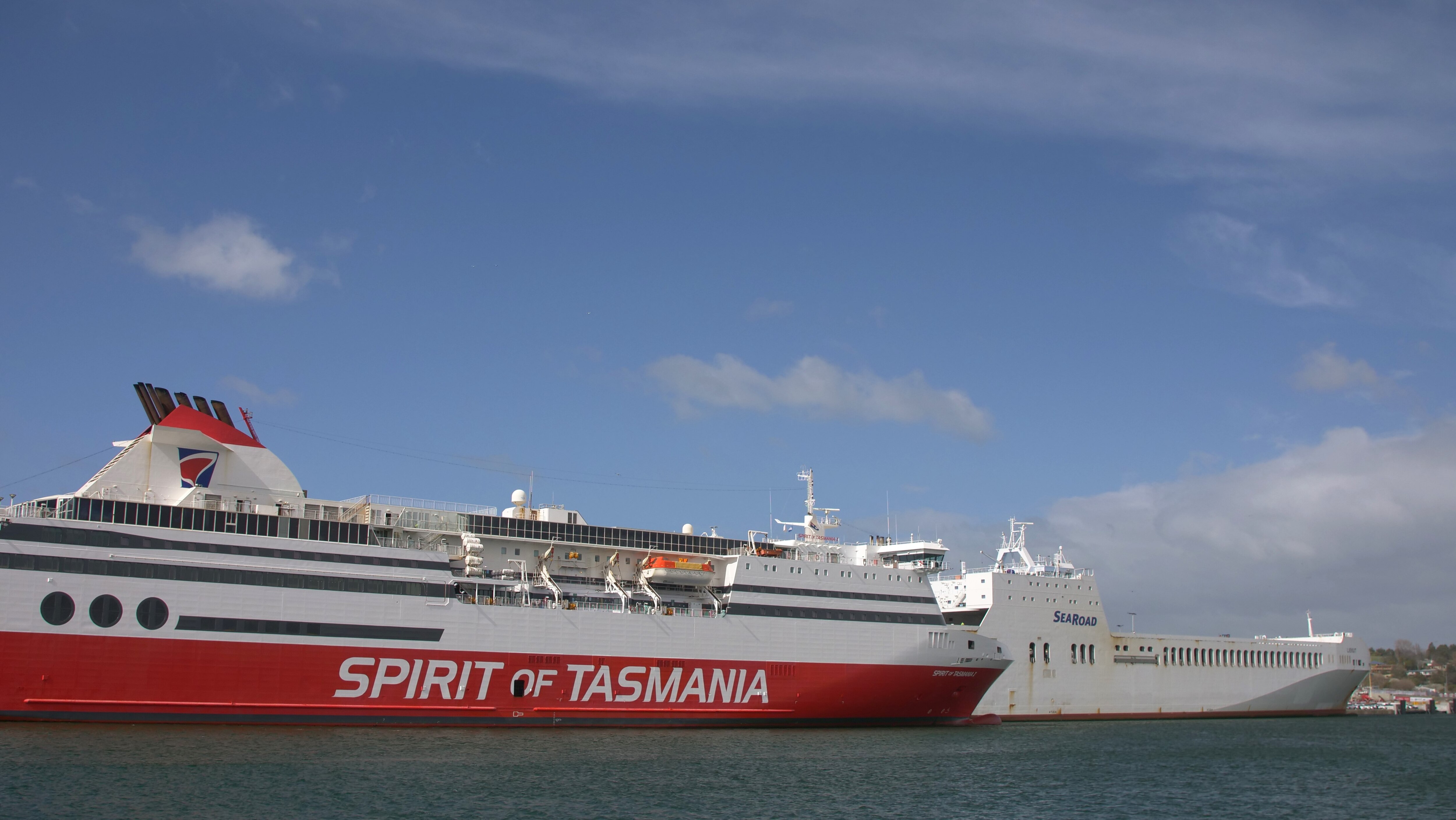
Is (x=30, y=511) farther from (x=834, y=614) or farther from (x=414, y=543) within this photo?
(x=834, y=614)

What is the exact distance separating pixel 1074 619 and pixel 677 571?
2201cm

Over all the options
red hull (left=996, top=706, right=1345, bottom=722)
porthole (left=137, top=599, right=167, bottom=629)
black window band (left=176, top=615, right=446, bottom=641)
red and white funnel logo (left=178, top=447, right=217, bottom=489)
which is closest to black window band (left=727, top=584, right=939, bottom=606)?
red hull (left=996, top=706, right=1345, bottom=722)

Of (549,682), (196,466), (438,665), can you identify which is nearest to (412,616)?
(438,665)

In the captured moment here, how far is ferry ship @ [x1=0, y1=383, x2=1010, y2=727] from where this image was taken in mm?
27484

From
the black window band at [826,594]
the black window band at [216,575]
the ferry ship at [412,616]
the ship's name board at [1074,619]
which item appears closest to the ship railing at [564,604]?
the ferry ship at [412,616]

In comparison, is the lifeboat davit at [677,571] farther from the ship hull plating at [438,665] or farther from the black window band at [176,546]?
the black window band at [176,546]

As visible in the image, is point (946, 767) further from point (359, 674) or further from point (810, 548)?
point (359, 674)

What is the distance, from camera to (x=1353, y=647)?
196ft

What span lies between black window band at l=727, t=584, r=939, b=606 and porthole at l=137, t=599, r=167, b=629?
1721cm

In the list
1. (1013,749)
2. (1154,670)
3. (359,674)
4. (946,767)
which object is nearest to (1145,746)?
(1013,749)

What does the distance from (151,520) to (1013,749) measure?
26.5 meters

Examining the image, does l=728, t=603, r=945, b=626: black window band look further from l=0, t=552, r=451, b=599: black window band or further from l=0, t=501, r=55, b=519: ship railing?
l=0, t=501, r=55, b=519: ship railing

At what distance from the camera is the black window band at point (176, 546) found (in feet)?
89.1

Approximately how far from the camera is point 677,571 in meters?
36.4
